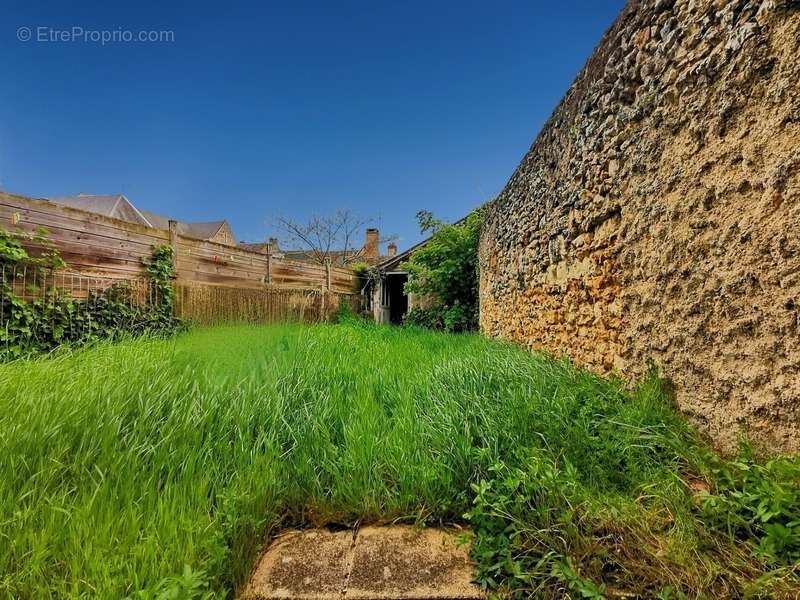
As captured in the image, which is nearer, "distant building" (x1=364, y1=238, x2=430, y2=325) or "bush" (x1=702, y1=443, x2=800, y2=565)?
"bush" (x1=702, y1=443, x2=800, y2=565)

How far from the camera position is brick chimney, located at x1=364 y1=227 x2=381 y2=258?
2594 cm

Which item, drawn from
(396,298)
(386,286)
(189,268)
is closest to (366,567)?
(189,268)

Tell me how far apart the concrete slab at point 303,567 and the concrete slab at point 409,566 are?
6 cm

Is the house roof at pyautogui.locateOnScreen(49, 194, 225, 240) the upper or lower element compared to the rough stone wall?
upper

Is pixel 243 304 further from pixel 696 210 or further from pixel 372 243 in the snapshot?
pixel 372 243

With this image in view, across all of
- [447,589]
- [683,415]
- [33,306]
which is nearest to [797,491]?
[683,415]

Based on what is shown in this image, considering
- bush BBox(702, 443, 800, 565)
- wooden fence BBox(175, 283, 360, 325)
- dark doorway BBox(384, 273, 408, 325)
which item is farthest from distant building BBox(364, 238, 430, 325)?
bush BBox(702, 443, 800, 565)

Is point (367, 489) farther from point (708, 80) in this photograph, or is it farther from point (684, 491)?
point (708, 80)

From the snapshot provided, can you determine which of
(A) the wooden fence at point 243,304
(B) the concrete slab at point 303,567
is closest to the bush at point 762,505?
(B) the concrete slab at point 303,567

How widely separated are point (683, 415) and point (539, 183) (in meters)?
3.18

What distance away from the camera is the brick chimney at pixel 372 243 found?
25.9 metres

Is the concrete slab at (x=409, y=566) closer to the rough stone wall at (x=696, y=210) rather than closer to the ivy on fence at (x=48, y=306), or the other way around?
the rough stone wall at (x=696, y=210)

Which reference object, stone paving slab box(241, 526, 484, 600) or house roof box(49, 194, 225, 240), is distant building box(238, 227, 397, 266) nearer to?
house roof box(49, 194, 225, 240)

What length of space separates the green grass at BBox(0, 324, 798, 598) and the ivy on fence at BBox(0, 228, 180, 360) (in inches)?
62.5
